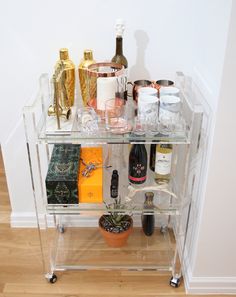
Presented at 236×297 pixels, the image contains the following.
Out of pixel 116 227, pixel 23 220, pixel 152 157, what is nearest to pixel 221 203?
pixel 152 157

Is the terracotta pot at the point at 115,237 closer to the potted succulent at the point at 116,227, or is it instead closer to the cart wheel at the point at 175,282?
the potted succulent at the point at 116,227

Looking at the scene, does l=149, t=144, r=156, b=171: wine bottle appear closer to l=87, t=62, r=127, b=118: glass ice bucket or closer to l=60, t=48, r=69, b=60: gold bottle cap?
l=87, t=62, r=127, b=118: glass ice bucket

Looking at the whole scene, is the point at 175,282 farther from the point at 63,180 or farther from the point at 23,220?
the point at 23,220

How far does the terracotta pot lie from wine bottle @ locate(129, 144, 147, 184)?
0.38m

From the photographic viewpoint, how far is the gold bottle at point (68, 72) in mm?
1531

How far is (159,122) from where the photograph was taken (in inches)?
57.3

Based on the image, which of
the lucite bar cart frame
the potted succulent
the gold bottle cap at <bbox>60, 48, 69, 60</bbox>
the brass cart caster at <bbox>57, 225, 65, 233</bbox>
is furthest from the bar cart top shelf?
the brass cart caster at <bbox>57, 225, 65, 233</bbox>

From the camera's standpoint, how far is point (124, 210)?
162cm

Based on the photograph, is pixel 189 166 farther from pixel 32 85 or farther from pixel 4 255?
pixel 4 255

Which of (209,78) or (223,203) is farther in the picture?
(223,203)

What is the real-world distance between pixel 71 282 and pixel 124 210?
1.64 ft

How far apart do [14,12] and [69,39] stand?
27cm

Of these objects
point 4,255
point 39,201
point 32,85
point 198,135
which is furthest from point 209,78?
point 4,255

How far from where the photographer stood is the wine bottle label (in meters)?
1.59
